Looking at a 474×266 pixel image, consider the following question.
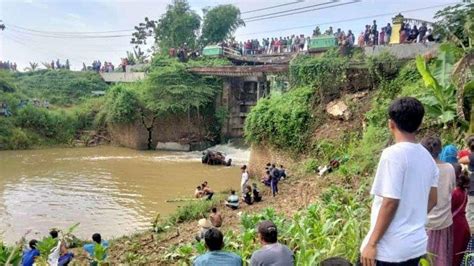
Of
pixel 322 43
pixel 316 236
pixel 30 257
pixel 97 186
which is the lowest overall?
pixel 97 186

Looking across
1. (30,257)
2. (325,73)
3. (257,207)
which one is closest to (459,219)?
(30,257)

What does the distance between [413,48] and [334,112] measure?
155 inches

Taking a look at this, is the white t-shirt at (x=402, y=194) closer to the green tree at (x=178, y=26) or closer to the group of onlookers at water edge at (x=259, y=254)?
the group of onlookers at water edge at (x=259, y=254)

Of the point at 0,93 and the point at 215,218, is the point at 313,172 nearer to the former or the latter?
the point at 215,218

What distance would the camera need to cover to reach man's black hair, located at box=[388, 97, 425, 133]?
256cm

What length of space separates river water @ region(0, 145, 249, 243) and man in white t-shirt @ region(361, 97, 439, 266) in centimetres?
1024

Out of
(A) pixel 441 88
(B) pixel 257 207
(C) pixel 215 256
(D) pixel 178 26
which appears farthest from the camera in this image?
(D) pixel 178 26

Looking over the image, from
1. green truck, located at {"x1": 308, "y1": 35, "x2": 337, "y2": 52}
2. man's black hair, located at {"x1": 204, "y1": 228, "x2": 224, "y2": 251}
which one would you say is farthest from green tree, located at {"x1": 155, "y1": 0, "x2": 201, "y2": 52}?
man's black hair, located at {"x1": 204, "y1": 228, "x2": 224, "y2": 251}

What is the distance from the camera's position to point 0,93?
31.9 meters

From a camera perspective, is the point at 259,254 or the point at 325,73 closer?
the point at 259,254

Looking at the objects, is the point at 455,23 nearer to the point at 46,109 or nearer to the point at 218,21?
the point at 46,109

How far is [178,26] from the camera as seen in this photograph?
135ft

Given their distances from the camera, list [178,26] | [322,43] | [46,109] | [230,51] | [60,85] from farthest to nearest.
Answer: [178,26]
[60,85]
[46,109]
[230,51]
[322,43]

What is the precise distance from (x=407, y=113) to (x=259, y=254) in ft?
6.79
